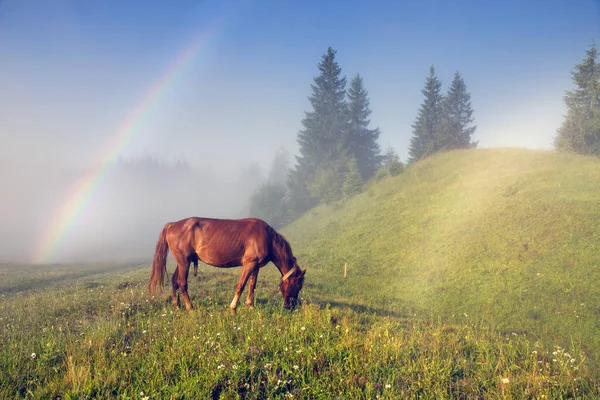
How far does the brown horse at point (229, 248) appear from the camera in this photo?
8938 mm

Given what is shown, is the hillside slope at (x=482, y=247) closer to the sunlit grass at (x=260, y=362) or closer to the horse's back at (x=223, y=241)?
the horse's back at (x=223, y=241)

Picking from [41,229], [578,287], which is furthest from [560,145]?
[41,229]

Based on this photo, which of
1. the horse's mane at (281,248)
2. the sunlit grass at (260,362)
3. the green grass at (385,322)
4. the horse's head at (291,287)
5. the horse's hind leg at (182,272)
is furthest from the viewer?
the horse's mane at (281,248)

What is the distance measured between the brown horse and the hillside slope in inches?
144

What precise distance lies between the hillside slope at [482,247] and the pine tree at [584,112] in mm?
12600

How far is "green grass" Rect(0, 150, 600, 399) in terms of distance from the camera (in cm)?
470

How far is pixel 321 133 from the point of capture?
54812 millimetres

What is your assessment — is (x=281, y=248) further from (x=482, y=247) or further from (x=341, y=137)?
(x=341, y=137)

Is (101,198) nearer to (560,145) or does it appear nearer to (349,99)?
(349,99)

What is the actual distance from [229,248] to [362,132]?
48.6 metres

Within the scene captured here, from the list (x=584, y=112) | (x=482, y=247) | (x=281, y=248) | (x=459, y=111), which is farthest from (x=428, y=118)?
(x=281, y=248)

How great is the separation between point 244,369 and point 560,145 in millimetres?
54680

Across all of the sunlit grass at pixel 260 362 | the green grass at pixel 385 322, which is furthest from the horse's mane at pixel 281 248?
the sunlit grass at pixel 260 362

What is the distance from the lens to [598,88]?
40844mm
